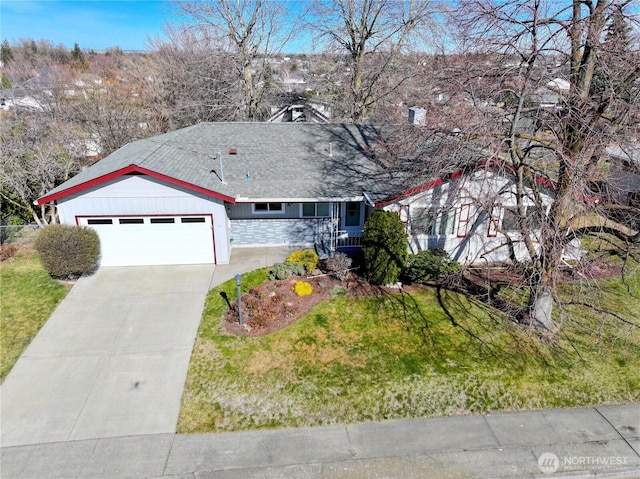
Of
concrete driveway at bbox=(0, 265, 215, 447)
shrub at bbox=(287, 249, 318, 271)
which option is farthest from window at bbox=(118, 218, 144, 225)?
shrub at bbox=(287, 249, 318, 271)

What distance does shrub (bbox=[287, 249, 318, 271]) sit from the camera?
1338 centimetres

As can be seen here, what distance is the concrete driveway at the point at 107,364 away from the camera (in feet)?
25.9

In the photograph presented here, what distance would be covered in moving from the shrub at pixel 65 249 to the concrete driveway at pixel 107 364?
628 mm

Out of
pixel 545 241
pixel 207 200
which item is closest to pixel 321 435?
pixel 545 241

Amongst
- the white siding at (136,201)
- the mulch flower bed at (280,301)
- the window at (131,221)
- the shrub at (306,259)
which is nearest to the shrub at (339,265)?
the mulch flower bed at (280,301)

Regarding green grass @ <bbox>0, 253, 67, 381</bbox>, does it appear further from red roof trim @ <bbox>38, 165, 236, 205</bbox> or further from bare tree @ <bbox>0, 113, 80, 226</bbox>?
bare tree @ <bbox>0, 113, 80, 226</bbox>

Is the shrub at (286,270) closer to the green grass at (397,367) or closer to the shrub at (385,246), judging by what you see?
the green grass at (397,367)

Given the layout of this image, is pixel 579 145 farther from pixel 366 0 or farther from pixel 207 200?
pixel 366 0

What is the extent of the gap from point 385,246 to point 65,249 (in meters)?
9.89

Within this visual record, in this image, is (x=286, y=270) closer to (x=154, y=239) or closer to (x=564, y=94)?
(x=154, y=239)

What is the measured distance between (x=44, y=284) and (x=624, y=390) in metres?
16.1

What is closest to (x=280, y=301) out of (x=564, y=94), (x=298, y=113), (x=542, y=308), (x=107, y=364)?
(x=107, y=364)

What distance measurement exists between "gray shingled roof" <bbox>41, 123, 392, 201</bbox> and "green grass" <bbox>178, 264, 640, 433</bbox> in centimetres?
451

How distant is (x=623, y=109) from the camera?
821 cm
